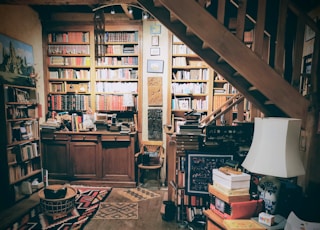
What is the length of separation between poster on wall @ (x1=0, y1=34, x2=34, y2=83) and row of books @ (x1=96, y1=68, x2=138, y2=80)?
A: 1.20 meters

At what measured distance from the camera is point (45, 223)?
279 centimetres

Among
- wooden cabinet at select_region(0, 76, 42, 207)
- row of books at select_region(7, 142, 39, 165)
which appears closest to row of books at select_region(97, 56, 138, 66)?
wooden cabinet at select_region(0, 76, 42, 207)

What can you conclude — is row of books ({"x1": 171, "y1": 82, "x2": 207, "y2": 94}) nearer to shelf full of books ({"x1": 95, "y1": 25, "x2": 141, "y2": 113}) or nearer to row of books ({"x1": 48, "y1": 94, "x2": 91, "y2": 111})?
shelf full of books ({"x1": 95, "y1": 25, "x2": 141, "y2": 113})

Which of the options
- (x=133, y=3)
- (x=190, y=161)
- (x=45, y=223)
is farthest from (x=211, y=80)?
(x=45, y=223)

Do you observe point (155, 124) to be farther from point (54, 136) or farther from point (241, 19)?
point (241, 19)

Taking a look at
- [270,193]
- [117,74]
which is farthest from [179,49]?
[270,193]

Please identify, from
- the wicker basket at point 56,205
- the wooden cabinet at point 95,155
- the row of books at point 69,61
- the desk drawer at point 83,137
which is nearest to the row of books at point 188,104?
the wooden cabinet at point 95,155

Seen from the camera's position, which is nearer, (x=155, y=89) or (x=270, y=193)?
(x=270, y=193)

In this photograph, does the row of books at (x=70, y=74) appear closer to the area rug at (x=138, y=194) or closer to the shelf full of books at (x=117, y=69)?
the shelf full of books at (x=117, y=69)

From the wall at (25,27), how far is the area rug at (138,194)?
8.00 ft

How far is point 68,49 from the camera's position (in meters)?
4.46

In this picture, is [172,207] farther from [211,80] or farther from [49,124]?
[49,124]

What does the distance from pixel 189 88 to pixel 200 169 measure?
86.4 inches

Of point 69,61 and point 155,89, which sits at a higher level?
point 69,61
